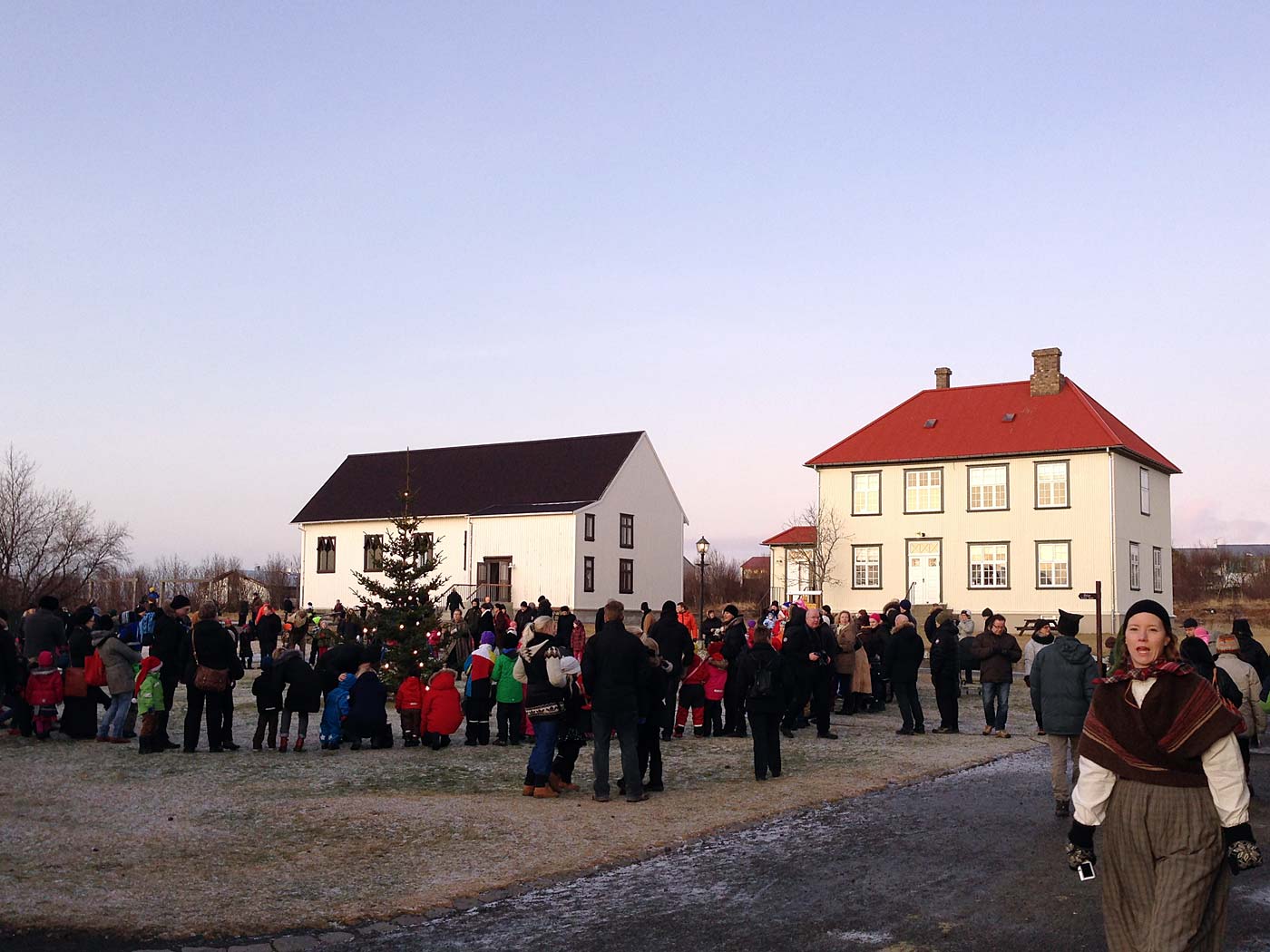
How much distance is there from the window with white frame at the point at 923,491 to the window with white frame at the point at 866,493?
1.22 m

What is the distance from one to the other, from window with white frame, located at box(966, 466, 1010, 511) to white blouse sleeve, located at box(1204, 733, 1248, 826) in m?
43.8

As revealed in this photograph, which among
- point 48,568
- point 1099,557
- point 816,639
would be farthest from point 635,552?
point 816,639

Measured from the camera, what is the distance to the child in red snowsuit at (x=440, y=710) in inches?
634

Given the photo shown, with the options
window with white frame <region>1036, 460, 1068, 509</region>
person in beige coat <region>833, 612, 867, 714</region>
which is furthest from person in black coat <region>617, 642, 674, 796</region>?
window with white frame <region>1036, 460, 1068, 509</region>

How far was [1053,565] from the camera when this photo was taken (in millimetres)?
45969

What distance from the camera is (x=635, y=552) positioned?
58.7 meters

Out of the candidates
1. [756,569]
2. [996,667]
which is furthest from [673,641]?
[756,569]

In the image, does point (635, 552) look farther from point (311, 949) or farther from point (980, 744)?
point (311, 949)

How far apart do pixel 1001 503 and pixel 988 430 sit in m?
3.17

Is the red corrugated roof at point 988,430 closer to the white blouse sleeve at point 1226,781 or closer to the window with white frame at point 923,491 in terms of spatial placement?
the window with white frame at point 923,491

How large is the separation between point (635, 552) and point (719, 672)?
4073 cm

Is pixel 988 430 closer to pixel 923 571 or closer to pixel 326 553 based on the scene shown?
pixel 923 571

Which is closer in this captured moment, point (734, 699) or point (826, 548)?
point (734, 699)

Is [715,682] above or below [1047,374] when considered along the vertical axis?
below
